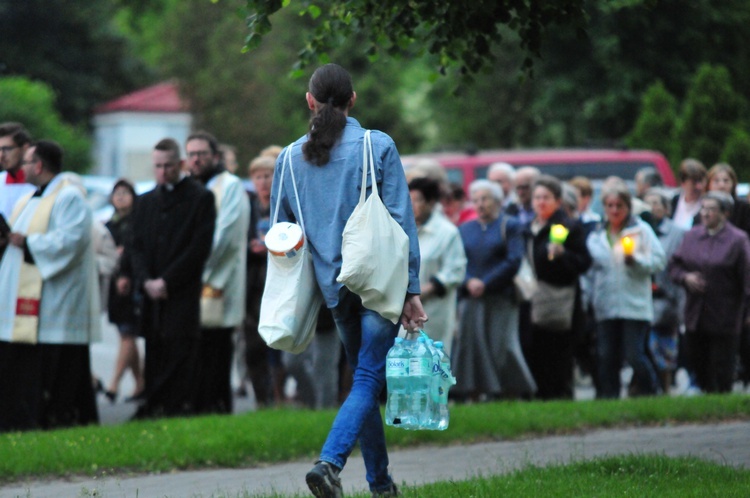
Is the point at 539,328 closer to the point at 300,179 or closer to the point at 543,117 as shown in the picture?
the point at 300,179

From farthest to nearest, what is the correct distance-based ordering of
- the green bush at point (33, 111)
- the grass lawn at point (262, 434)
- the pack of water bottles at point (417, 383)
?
the green bush at point (33, 111) → the grass lawn at point (262, 434) → the pack of water bottles at point (417, 383)

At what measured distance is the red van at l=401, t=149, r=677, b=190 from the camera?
21031mm

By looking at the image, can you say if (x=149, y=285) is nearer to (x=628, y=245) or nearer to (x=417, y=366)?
(x=628, y=245)

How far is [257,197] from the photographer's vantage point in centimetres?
1294

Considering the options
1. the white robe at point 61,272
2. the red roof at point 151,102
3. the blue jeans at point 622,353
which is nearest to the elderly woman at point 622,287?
the blue jeans at point 622,353

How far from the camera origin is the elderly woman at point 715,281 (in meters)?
12.4

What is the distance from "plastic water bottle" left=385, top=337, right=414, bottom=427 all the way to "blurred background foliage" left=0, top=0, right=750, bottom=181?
1499 cm

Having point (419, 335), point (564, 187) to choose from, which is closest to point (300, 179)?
point (419, 335)

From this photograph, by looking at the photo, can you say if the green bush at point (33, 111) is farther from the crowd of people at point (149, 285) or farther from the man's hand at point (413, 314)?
the man's hand at point (413, 314)

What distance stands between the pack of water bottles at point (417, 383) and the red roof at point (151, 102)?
5854cm

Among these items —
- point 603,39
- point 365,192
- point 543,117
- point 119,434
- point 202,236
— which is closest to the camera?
point 365,192

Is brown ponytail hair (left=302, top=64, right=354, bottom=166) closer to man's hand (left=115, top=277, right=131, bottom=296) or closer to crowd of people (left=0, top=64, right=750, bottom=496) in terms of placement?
crowd of people (left=0, top=64, right=750, bottom=496)

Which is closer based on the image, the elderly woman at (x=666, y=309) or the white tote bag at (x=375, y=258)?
the white tote bag at (x=375, y=258)

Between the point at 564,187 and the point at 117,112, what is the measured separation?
175ft
